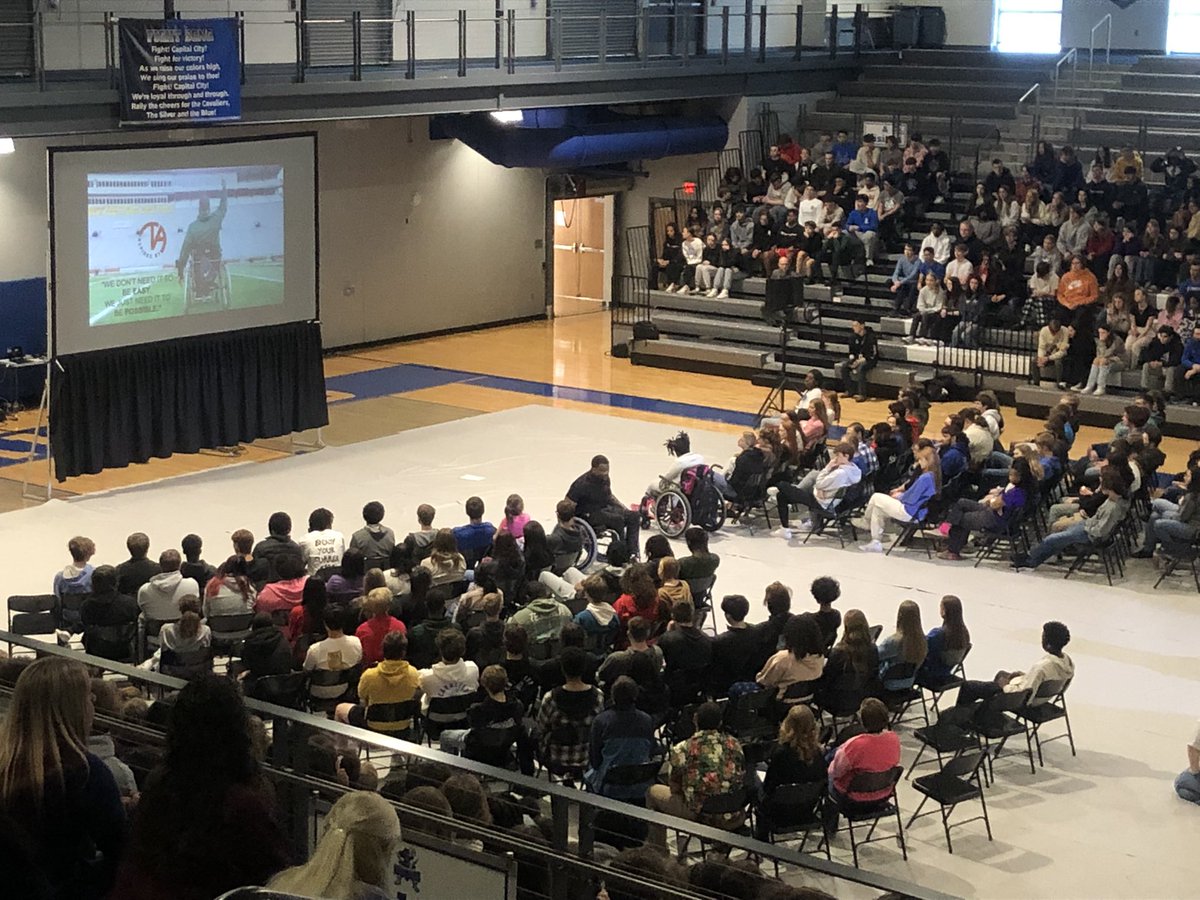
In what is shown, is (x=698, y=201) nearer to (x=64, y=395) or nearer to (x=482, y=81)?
(x=482, y=81)

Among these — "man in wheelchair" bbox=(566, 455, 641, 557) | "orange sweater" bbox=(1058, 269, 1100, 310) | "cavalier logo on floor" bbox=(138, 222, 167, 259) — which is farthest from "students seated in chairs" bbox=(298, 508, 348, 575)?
"orange sweater" bbox=(1058, 269, 1100, 310)

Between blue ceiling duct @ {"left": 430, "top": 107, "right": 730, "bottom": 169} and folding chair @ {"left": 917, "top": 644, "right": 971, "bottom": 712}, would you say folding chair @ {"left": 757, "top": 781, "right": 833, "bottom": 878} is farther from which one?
→ blue ceiling duct @ {"left": 430, "top": 107, "right": 730, "bottom": 169}

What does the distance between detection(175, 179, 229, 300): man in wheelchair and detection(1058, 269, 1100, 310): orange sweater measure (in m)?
9.89

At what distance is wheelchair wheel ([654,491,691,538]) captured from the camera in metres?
14.7

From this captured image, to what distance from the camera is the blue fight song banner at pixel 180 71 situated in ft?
52.0

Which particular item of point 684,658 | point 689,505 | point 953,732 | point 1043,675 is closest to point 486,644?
point 684,658

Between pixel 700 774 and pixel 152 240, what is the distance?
9.81 metres

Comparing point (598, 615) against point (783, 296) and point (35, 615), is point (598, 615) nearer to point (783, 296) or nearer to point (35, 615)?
point (35, 615)

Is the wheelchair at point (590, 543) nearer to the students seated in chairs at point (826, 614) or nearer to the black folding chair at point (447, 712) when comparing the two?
the students seated in chairs at point (826, 614)

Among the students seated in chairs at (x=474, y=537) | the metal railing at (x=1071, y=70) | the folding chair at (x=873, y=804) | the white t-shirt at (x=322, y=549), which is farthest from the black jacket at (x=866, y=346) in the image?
the folding chair at (x=873, y=804)

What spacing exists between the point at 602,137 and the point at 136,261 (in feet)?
31.3

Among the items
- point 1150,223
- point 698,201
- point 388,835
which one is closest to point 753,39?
point 698,201

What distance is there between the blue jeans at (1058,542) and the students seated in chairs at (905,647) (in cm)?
394

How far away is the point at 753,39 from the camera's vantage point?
2662 centimetres
